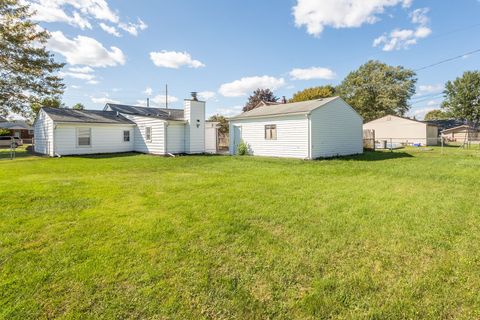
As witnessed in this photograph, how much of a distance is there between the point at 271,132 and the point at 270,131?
0.09 m

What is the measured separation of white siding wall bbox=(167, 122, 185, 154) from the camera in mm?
16312

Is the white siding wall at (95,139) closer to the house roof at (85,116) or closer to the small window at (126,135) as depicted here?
the small window at (126,135)

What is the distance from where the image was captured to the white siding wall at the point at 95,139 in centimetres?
1583

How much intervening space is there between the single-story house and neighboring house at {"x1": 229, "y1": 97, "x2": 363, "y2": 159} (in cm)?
288

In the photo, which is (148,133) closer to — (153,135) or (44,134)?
(153,135)

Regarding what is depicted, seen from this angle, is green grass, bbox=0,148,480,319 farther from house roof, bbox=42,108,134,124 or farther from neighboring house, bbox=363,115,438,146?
neighboring house, bbox=363,115,438,146

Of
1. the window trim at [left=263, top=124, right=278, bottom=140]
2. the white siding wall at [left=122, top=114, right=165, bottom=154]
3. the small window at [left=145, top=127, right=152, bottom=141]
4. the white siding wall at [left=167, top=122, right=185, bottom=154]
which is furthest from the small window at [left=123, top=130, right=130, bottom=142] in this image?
the window trim at [left=263, top=124, right=278, bottom=140]

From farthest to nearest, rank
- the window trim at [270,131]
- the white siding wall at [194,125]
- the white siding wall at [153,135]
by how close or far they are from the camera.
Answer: the white siding wall at [194,125], the white siding wall at [153,135], the window trim at [270,131]

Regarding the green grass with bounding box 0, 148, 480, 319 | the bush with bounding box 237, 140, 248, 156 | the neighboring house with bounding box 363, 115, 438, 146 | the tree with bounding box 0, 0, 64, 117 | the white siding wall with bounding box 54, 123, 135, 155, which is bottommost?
the green grass with bounding box 0, 148, 480, 319

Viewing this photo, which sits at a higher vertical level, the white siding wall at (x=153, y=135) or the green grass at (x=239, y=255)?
the white siding wall at (x=153, y=135)

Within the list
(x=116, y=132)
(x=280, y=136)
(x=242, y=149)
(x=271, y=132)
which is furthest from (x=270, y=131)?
(x=116, y=132)

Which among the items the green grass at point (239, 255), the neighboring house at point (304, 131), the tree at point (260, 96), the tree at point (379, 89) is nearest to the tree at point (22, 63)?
the neighboring house at point (304, 131)

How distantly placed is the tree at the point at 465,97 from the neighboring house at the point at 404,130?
16.6 metres

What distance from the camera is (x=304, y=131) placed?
1371 cm
